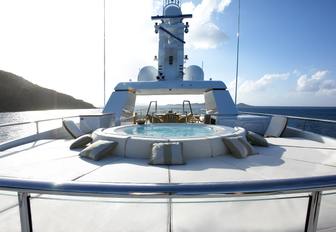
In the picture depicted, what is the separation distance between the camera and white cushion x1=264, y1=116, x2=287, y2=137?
22.6 ft

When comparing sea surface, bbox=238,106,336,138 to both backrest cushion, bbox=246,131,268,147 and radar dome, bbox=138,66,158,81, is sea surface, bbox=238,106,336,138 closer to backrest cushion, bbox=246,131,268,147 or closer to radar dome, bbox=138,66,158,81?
backrest cushion, bbox=246,131,268,147

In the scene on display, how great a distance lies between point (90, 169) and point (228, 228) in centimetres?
255

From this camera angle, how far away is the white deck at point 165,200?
6.49ft

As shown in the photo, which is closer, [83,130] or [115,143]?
[115,143]

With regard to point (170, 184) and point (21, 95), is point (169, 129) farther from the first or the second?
point (21, 95)

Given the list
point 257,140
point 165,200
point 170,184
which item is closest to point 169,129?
point 257,140

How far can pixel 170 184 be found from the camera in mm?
930

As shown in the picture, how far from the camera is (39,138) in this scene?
641 cm

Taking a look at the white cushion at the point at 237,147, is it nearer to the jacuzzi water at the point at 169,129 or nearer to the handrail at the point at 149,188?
the jacuzzi water at the point at 169,129

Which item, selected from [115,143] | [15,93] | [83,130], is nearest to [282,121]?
[115,143]

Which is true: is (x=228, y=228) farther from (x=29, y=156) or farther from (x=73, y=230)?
(x=29, y=156)

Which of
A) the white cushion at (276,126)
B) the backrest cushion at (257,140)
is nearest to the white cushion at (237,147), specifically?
the backrest cushion at (257,140)

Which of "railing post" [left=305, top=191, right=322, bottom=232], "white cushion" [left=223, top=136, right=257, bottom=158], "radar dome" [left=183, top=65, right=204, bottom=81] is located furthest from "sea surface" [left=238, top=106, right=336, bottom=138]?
"railing post" [left=305, top=191, right=322, bottom=232]

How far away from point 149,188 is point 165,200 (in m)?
1.41
